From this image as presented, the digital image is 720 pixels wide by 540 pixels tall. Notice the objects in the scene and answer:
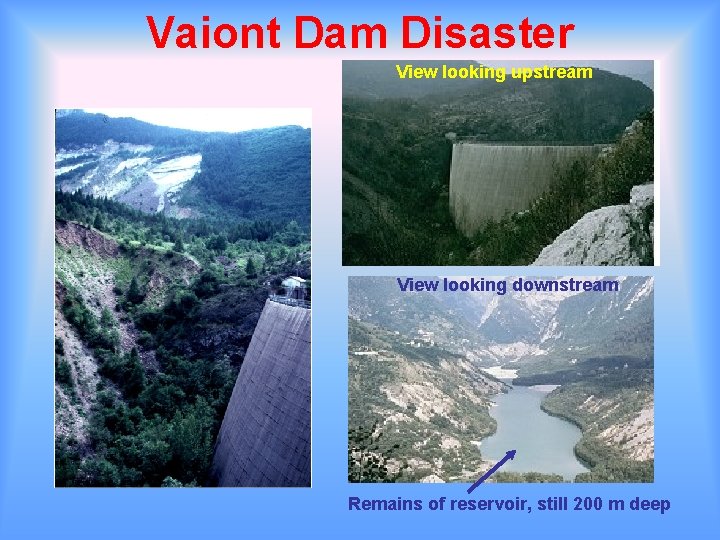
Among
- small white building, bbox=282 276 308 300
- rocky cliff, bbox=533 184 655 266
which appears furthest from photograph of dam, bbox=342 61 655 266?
small white building, bbox=282 276 308 300

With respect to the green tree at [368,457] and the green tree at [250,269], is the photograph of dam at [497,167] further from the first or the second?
the green tree at [250,269]

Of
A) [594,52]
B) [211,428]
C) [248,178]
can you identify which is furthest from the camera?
[211,428]

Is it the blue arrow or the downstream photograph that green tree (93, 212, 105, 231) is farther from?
the blue arrow

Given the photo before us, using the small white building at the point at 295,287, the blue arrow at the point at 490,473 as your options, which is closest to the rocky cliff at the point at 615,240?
the blue arrow at the point at 490,473

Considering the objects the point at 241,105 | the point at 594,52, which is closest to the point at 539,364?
the point at 594,52

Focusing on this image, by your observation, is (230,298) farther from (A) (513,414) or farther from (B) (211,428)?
(A) (513,414)

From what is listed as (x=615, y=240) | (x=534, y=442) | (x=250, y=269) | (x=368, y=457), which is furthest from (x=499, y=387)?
(x=250, y=269)

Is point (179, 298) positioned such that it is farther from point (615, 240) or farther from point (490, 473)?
point (615, 240)
